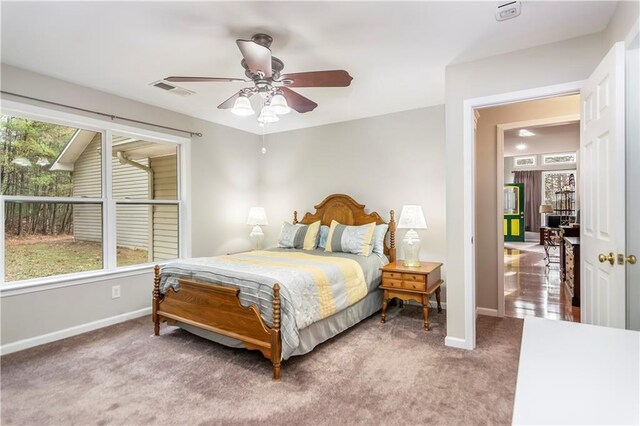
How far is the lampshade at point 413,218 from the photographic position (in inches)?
153

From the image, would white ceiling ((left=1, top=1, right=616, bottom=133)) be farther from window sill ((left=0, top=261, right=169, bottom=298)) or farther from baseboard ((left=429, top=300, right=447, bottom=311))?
baseboard ((left=429, top=300, right=447, bottom=311))

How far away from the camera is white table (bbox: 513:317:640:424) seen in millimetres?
768

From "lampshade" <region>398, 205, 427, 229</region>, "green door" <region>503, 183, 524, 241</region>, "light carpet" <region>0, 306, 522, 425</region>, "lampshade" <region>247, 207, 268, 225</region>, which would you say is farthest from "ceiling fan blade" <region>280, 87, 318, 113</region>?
"green door" <region>503, 183, 524, 241</region>

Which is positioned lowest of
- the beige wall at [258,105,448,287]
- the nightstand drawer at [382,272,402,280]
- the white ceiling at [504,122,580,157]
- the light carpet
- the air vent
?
the light carpet

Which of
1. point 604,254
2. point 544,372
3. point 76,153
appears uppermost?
point 76,153

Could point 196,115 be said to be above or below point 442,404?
above

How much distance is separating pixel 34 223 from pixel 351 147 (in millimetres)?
3726

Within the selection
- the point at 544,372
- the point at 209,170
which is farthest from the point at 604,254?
the point at 209,170

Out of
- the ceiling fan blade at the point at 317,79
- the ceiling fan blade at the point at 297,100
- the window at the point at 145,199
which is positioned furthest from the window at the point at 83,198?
the ceiling fan blade at the point at 317,79

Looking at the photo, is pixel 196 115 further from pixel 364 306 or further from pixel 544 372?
pixel 544 372

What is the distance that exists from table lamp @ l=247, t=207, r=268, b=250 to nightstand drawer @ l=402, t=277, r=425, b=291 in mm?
2495

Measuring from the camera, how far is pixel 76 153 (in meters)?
3.64

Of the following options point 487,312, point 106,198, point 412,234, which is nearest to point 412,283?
point 412,234

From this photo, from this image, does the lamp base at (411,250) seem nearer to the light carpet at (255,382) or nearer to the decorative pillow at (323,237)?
the light carpet at (255,382)
